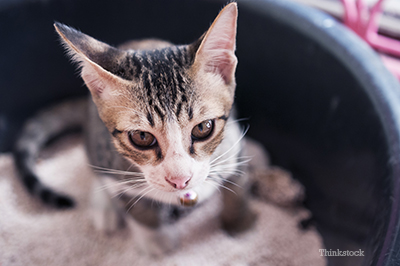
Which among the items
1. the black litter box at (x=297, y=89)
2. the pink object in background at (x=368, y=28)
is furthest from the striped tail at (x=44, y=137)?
the pink object in background at (x=368, y=28)

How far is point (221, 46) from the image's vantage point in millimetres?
692

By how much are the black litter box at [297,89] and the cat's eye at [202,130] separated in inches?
17.6

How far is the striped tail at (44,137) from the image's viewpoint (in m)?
1.16

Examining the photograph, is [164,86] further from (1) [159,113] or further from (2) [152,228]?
(2) [152,228]

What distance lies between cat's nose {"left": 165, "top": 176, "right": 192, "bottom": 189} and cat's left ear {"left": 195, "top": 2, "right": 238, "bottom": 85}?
0.85 feet

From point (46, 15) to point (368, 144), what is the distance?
132 cm

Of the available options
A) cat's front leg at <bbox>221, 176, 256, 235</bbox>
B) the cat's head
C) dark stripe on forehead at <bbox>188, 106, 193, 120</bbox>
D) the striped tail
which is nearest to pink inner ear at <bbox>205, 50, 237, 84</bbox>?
the cat's head

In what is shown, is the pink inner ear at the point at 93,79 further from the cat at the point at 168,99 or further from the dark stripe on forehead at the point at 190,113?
the dark stripe on forehead at the point at 190,113

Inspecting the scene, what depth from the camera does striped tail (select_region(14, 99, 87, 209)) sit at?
1.16m

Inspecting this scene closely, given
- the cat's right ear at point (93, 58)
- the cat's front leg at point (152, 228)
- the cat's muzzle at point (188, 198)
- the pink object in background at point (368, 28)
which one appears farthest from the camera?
the pink object in background at point (368, 28)

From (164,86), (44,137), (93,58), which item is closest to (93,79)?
(93,58)

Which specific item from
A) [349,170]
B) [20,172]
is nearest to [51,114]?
[20,172]

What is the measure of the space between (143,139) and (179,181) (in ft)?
0.43

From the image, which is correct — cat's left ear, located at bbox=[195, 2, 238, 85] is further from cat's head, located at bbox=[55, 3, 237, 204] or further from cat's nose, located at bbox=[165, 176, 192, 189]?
cat's nose, located at bbox=[165, 176, 192, 189]
